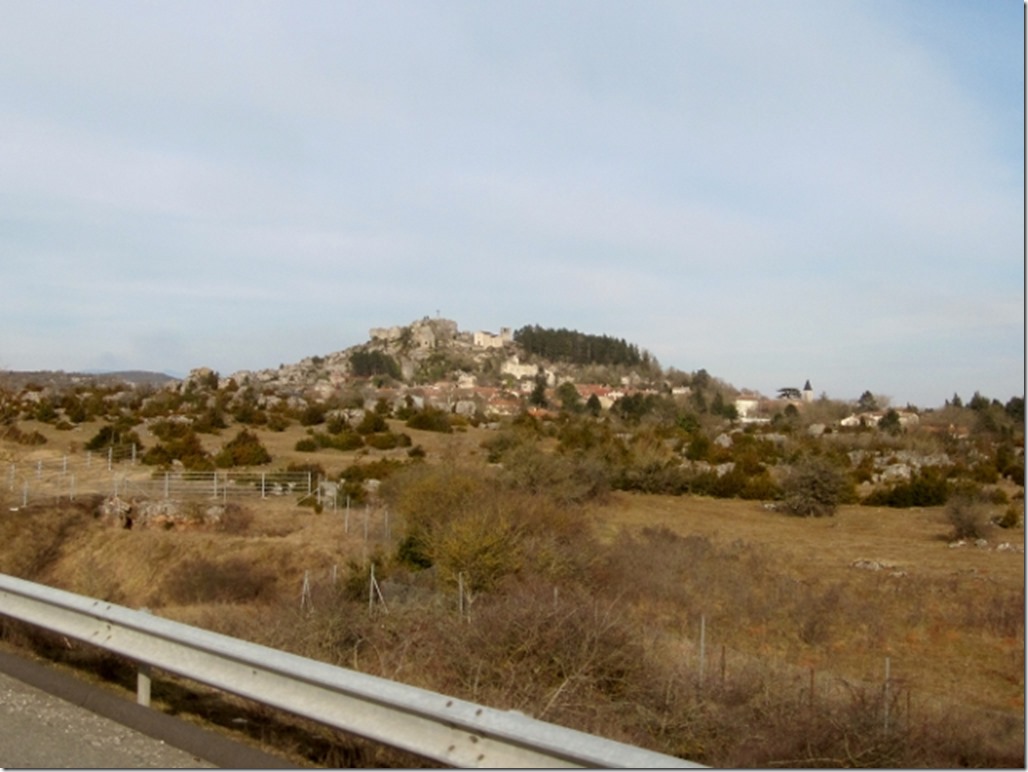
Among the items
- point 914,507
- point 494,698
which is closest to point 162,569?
point 494,698

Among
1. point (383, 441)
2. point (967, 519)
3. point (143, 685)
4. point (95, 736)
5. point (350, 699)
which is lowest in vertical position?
point (967, 519)

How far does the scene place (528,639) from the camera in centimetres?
966

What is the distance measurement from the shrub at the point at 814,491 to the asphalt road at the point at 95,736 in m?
38.4

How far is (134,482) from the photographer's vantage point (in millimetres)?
39656

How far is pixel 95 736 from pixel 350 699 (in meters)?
1.56

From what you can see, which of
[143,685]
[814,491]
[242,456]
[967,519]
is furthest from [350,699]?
[242,456]

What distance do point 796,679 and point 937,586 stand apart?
14936 millimetres

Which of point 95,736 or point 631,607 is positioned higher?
point 95,736

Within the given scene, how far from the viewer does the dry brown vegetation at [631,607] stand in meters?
8.72

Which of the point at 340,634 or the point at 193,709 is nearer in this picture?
the point at 193,709

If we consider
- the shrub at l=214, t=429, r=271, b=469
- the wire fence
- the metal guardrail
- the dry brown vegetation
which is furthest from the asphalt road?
the shrub at l=214, t=429, r=271, b=469

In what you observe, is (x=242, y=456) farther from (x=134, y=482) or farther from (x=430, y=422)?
(x=430, y=422)

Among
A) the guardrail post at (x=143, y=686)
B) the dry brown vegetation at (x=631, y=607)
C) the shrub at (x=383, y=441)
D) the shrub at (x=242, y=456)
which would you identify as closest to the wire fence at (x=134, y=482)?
the shrub at (x=242, y=456)

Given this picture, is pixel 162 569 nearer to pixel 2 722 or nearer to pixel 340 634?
pixel 340 634
